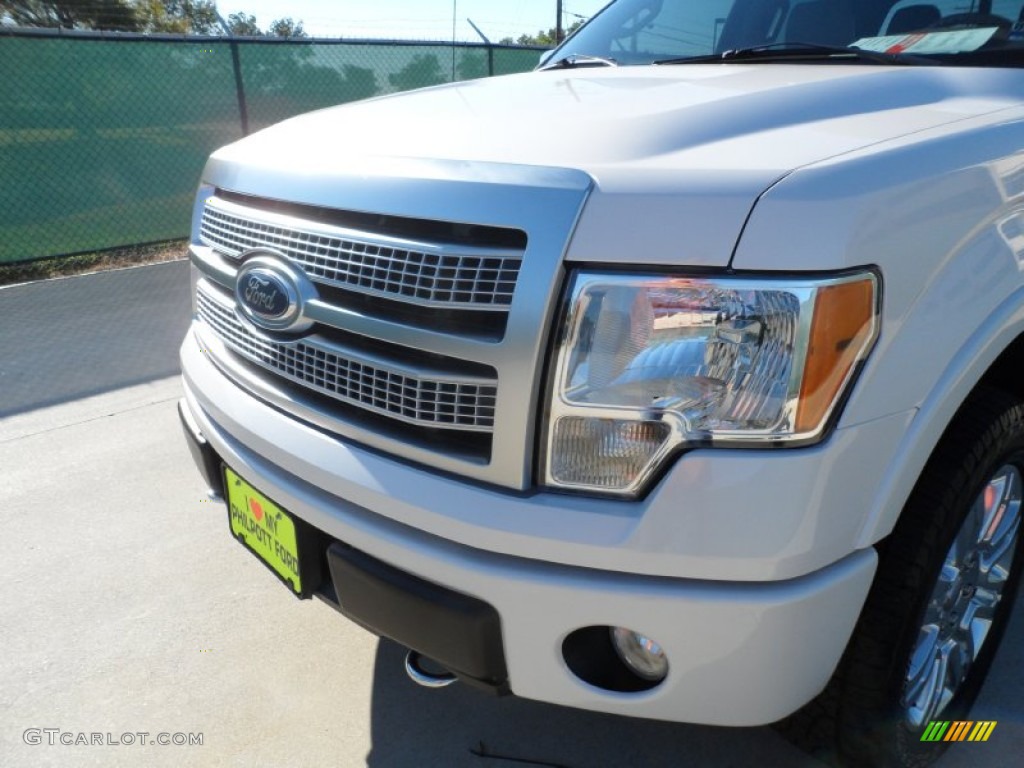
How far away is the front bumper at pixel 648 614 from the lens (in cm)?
140

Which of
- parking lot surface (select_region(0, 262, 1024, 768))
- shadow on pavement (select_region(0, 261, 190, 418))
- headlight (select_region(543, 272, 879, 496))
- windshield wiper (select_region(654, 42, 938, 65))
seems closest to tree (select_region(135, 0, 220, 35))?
shadow on pavement (select_region(0, 261, 190, 418))

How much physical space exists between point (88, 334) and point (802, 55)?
4.61 meters

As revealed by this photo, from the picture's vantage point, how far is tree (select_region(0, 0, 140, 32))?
19922mm

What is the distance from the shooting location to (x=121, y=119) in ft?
24.8

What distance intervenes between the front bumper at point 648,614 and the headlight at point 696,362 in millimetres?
156

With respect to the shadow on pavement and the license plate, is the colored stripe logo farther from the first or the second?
the shadow on pavement

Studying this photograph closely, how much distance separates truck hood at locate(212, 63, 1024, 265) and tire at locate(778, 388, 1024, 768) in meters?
0.63

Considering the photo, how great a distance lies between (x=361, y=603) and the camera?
1.70 m

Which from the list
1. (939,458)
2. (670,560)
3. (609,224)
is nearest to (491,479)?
(670,560)

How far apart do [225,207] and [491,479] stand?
3.51ft

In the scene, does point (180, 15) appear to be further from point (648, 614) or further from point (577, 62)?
point (648, 614)

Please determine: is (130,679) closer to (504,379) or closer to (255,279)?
(255,279)

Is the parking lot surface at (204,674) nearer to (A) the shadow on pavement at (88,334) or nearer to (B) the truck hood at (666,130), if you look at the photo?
(A) the shadow on pavement at (88,334)

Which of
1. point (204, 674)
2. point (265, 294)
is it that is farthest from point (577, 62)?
point (204, 674)
